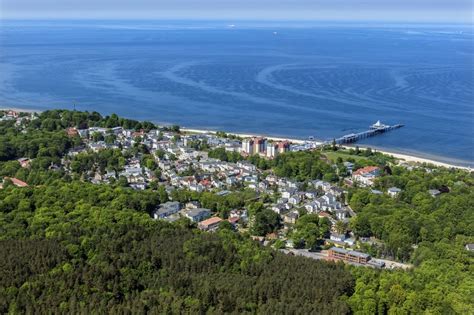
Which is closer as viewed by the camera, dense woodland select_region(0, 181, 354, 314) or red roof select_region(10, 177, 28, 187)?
dense woodland select_region(0, 181, 354, 314)

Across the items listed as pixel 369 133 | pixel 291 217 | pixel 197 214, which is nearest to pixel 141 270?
pixel 197 214

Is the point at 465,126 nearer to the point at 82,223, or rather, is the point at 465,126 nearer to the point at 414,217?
the point at 414,217

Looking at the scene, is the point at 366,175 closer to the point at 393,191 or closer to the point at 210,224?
the point at 393,191

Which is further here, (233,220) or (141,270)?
(233,220)

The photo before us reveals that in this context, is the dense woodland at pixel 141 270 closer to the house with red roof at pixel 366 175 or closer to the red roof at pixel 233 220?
the red roof at pixel 233 220

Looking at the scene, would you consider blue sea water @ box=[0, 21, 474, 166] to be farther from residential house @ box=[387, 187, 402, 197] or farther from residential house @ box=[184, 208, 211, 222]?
residential house @ box=[184, 208, 211, 222]

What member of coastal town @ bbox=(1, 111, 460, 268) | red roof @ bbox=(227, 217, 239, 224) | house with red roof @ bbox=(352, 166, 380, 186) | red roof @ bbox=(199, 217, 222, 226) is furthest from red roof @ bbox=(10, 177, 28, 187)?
house with red roof @ bbox=(352, 166, 380, 186)
